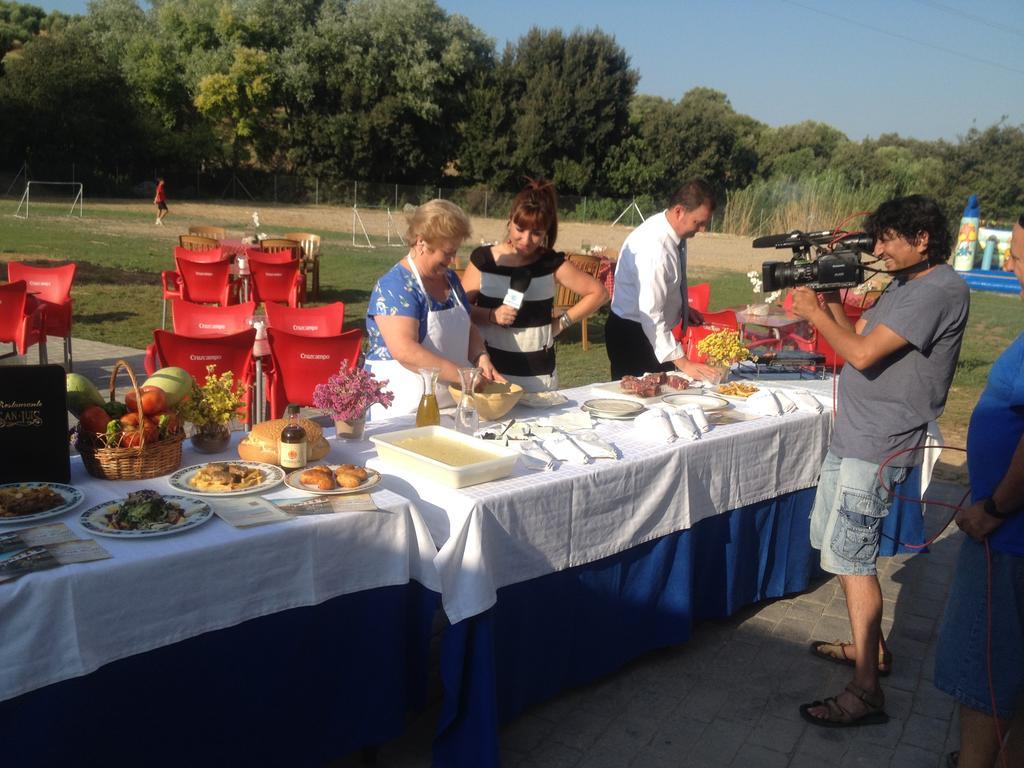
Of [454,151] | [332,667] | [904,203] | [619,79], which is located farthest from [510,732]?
[619,79]

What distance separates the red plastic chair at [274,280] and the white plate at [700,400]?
574 centimetres

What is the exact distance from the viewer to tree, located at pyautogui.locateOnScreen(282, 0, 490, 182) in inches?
1555

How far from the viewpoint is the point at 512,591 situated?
2.70 m

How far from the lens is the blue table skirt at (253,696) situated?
6.23ft

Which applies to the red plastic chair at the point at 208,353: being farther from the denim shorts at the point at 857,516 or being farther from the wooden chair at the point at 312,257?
the wooden chair at the point at 312,257

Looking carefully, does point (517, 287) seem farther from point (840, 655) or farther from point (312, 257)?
point (312, 257)

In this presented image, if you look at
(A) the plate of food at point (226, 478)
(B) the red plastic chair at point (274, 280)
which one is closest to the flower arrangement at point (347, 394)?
(A) the plate of food at point (226, 478)

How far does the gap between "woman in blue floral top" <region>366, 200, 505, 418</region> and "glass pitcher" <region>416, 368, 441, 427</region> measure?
5.5 inches

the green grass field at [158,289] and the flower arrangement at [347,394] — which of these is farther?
the green grass field at [158,289]

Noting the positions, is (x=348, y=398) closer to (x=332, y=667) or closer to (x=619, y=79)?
(x=332, y=667)

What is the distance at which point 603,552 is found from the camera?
2.91m

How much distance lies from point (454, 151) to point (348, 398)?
40769mm

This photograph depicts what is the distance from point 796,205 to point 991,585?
26199mm

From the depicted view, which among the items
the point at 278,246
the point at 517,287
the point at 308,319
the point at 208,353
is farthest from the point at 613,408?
the point at 278,246
